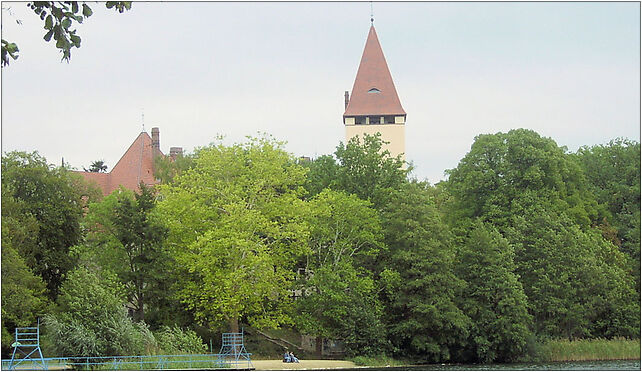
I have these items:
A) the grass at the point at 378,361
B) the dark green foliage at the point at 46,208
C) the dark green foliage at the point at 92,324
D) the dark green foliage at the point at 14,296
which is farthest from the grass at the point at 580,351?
the dark green foliage at the point at 14,296

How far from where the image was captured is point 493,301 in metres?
37.8

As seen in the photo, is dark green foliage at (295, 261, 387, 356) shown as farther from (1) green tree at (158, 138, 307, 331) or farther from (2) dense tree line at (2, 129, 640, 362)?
(1) green tree at (158, 138, 307, 331)

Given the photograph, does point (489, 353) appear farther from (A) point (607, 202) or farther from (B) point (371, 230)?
(A) point (607, 202)

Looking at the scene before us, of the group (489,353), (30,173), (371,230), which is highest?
(30,173)

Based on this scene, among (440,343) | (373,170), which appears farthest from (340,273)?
(373,170)

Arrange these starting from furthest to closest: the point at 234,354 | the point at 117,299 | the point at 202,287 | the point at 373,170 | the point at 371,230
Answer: the point at 373,170, the point at 371,230, the point at 202,287, the point at 234,354, the point at 117,299

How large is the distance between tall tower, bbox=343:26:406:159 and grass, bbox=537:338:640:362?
43.7 metres

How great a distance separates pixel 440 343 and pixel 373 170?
1048 cm

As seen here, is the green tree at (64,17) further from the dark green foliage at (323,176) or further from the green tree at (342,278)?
the dark green foliage at (323,176)

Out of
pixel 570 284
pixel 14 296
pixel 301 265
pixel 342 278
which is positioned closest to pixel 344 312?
pixel 342 278

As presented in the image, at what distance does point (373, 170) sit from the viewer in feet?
143

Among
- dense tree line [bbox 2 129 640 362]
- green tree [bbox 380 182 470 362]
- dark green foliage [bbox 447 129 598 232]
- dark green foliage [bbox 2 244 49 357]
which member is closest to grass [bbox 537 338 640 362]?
dense tree line [bbox 2 129 640 362]

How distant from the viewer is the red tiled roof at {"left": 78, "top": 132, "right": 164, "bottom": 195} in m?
62.0

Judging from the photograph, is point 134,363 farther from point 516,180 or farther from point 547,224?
point 516,180
